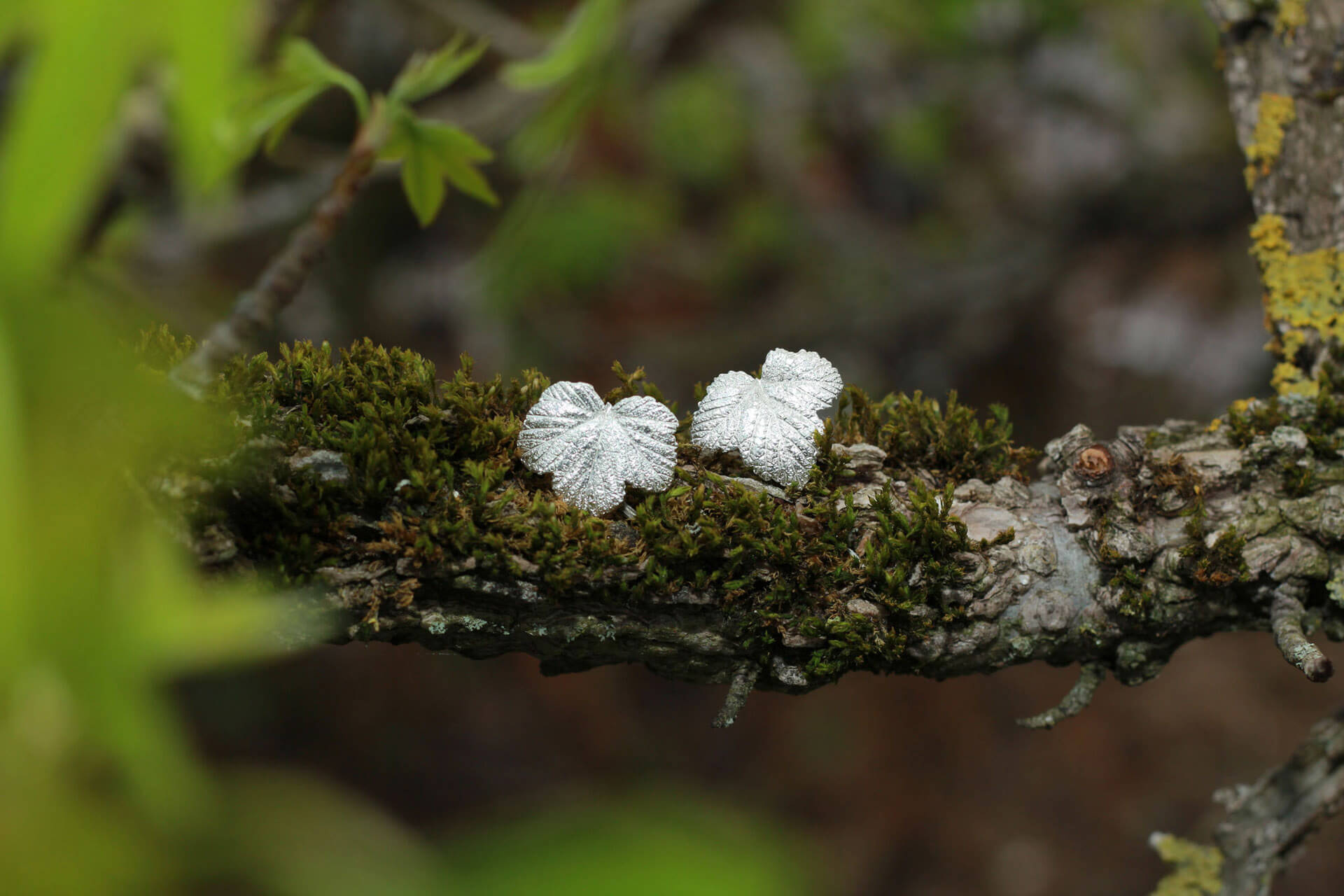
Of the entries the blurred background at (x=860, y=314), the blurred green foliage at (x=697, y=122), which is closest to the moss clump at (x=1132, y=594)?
the blurred background at (x=860, y=314)

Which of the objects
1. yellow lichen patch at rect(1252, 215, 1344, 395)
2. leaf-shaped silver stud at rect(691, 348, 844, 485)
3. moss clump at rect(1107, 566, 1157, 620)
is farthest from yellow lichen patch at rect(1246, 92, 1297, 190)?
leaf-shaped silver stud at rect(691, 348, 844, 485)

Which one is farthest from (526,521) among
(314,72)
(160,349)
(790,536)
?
(314,72)

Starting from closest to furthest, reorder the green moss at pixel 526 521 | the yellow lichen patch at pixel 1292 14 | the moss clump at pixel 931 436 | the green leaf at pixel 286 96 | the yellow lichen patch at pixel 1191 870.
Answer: the green moss at pixel 526 521
the green leaf at pixel 286 96
the moss clump at pixel 931 436
the yellow lichen patch at pixel 1191 870
the yellow lichen patch at pixel 1292 14

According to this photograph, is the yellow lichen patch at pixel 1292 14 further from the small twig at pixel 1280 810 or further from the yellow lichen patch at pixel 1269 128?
the small twig at pixel 1280 810

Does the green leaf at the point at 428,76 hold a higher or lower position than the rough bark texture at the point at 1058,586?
higher

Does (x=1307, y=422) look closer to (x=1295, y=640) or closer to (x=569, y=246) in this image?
(x=1295, y=640)

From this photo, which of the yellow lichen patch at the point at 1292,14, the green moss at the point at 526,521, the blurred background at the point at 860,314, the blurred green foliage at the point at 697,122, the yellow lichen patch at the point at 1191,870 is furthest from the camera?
the blurred green foliage at the point at 697,122

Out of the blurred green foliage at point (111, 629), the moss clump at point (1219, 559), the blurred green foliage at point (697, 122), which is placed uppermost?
the blurred green foliage at point (697, 122)

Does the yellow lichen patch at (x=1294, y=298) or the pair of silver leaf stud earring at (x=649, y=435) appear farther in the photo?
the yellow lichen patch at (x=1294, y=298)
